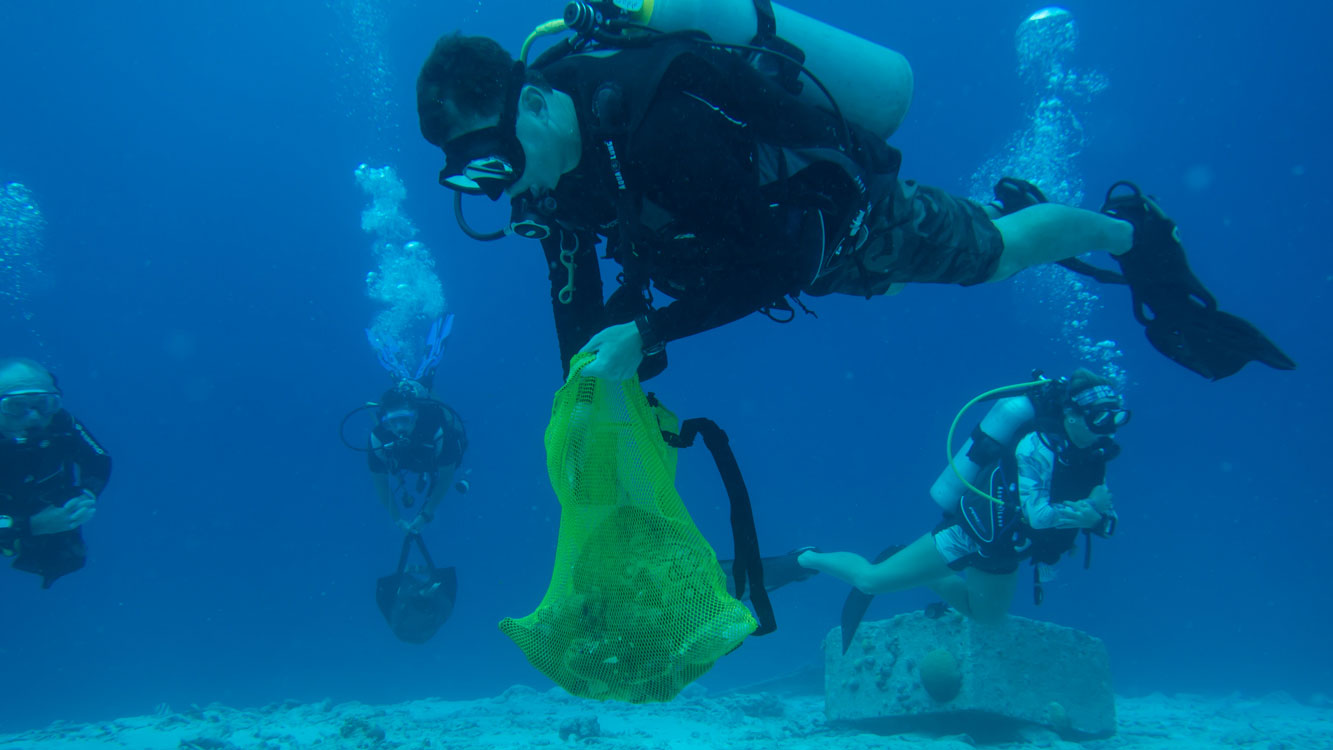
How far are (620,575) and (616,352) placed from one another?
0.75 metres

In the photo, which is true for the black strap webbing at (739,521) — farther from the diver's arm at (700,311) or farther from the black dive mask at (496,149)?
the black dive mask at (496,149)

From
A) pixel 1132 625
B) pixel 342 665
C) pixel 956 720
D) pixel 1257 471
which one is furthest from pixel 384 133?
pixel 1257 471

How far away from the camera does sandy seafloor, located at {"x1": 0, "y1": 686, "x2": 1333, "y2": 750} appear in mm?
7162

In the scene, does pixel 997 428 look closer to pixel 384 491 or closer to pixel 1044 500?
pixel 1044 500

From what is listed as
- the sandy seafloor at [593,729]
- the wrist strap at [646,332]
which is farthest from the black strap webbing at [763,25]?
the sandy seafloor at [593,729]

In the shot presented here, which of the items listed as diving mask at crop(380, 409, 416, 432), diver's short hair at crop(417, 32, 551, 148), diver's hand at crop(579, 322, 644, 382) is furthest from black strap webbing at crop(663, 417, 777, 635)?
diving mask at crop(380, 409, 416, 432)

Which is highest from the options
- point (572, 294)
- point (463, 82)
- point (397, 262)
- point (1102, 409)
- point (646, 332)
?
point (397, 262)

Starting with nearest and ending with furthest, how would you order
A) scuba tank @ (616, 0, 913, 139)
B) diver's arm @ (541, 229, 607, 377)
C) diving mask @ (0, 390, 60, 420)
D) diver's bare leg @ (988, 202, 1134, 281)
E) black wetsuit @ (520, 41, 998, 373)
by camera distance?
black wetsuit @ (520, 41, 998, 373), scuba tank @ (616, 0, 913, 139), diver's arm @ (541, 229, 607, 377), diver's bare leg @ (988, 202, 1134, 281), diving mask @ (0, 390, 60, 420)

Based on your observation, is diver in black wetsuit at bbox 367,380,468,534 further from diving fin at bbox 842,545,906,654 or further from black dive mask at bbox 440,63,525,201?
black dive mask at bbox 440,63,525,201

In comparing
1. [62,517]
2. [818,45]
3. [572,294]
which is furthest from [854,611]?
[62,517]

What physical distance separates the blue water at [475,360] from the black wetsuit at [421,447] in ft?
47.5

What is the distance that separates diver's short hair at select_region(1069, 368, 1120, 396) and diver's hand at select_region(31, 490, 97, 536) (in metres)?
9.22

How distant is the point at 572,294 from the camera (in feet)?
9.50

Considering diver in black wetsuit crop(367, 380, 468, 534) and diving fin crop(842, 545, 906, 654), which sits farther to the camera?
diver in black wetsuit crop(367, 380, 468, 534)
